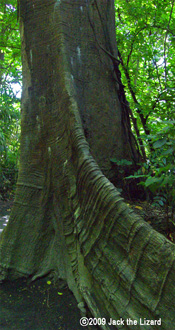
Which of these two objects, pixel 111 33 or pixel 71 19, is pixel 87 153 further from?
pixel 111 33


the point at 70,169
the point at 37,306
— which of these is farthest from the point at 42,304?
the point at 70,169

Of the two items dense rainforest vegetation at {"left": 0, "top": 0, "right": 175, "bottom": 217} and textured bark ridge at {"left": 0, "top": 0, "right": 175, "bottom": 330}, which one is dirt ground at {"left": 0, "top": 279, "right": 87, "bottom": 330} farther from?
dense rainforest vegetation at {"left": 0, "top": 0, "right": 175, "bottom": 217}

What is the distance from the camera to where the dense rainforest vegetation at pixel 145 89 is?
103 inches

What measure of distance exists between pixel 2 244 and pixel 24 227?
308mm

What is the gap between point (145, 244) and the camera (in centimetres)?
190

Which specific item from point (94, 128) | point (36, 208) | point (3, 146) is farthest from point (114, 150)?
point (3, 146)

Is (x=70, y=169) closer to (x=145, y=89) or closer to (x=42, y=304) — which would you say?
(x=42, y=304)

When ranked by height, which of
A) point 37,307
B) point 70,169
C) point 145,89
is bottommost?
point 37,307

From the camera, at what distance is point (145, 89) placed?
6.52 m

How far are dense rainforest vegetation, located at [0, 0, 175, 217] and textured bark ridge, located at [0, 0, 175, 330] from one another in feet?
1.42

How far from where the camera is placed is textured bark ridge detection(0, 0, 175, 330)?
2.20 metres

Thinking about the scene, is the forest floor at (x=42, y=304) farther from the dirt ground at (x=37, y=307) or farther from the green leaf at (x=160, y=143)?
the green leaf at (x=160, y=143)

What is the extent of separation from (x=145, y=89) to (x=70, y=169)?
4339mm

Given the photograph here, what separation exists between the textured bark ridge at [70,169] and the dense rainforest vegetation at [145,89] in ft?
1.42
